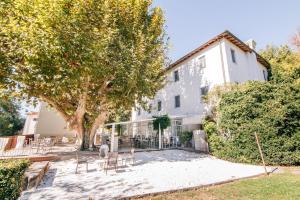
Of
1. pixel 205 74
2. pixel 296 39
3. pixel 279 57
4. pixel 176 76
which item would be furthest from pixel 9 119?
pixel 296 39

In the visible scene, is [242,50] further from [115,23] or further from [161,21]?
[115,23]

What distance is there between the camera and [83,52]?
11.7 metres

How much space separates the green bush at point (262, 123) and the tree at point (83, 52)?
7.22 m

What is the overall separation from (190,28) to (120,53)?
28.3ft

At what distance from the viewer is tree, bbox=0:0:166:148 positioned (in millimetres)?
10453

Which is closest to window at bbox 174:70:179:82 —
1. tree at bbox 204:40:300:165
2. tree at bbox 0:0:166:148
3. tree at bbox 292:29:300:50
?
tree at bbox 0:0:166:148

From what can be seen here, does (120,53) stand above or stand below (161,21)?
below

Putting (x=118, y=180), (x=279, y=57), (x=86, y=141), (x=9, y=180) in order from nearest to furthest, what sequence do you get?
1. (x=9, y=180)
2. (x=118, y=180)
3. (x=86, y=141)
4. (x=279, y=57)

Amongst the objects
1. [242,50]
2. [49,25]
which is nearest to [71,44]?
[49,25]

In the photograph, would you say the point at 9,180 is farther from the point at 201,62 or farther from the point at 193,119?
the point at 201,62

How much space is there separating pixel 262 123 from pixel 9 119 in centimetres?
4524

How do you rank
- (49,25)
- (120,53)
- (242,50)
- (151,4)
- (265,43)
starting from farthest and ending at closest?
(265,43), (242,50), (151,4), (120,53), (49,25)

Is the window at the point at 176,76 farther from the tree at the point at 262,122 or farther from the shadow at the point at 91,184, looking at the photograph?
the shadow at the point at 91,184

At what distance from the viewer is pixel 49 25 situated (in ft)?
35.2
